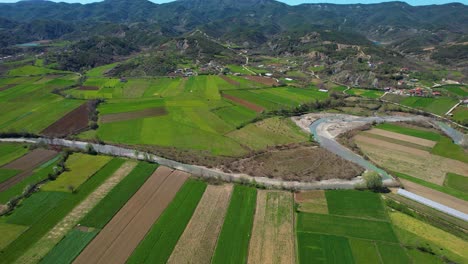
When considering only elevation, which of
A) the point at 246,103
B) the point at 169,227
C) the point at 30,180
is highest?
the point at 246,103

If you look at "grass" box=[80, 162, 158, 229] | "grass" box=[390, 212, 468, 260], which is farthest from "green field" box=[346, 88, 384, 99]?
"grass" box=[80, 162, 158, 229]

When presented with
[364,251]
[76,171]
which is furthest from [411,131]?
[76,171]

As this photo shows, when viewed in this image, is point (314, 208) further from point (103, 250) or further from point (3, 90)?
point (3, 90)

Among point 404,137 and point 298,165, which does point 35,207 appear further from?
point 404,137

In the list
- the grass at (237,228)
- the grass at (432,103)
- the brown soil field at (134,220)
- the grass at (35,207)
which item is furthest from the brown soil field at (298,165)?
the grass at (432,103)

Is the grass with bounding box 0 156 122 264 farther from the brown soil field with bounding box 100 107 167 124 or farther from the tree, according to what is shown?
the tree
